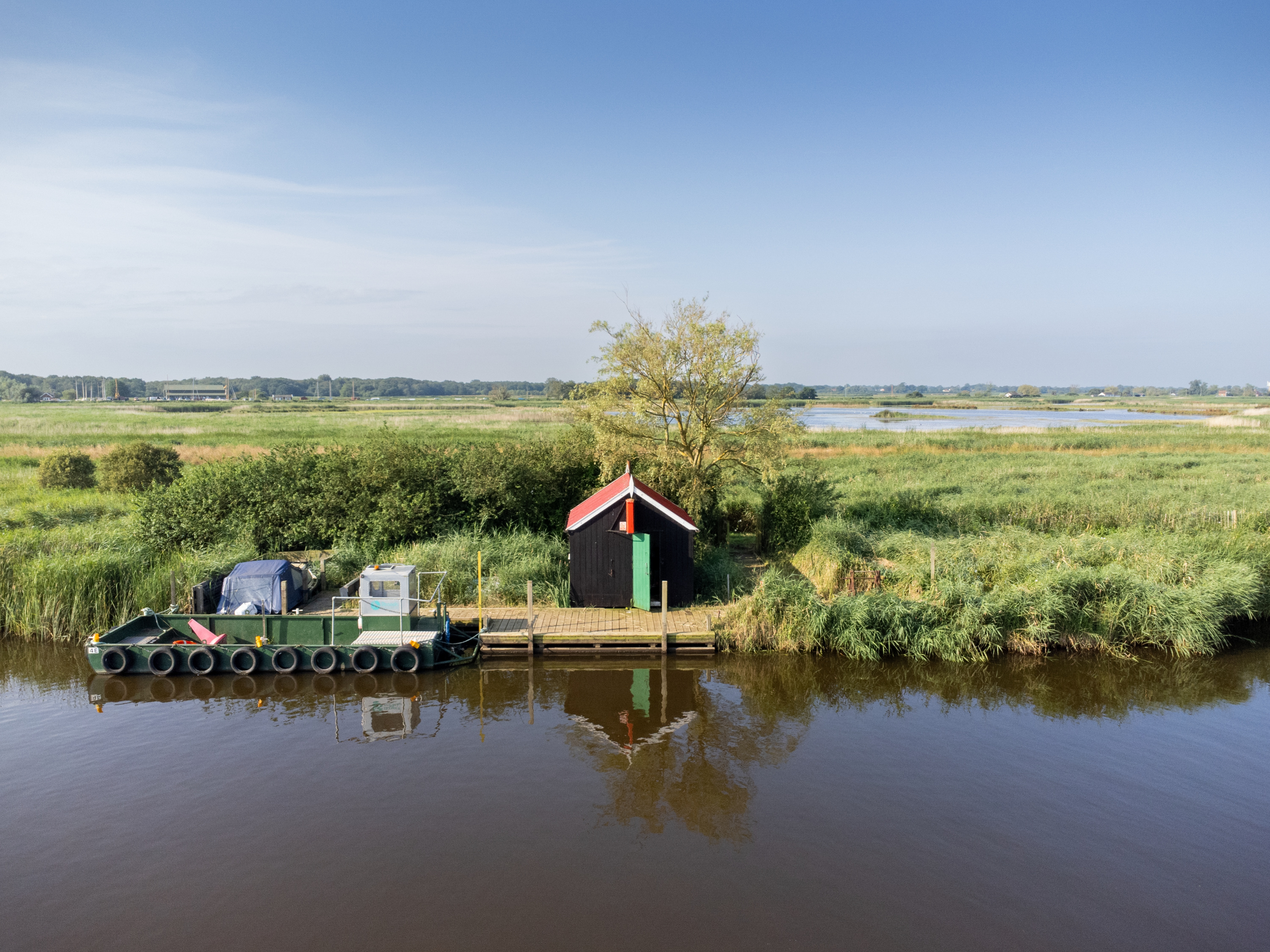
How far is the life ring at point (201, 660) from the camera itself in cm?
1634

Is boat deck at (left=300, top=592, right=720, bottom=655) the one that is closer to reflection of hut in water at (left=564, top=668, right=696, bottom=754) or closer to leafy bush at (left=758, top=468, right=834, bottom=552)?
reflection of hut in water at (left=564, top=668, right=696, bottom=754)

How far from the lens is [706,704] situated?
15258 mm

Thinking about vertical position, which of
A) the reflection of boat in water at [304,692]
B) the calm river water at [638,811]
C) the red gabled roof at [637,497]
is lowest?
the calm river water at [638,811]

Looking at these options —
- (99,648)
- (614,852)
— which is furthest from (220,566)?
(614,852)

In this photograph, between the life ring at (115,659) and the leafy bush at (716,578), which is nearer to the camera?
the life ring at (115,659)

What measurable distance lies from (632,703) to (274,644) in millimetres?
8225

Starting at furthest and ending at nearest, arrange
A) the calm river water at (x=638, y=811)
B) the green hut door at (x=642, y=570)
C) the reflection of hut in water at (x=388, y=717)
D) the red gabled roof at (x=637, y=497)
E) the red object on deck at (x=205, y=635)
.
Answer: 1. the green hut door at (x=642, y=570)
2. the red gabled roof at (x=637, y=497)
3. the red object on deck at (x=205, y=635)
4. the reflection of hut in water at (x=388, y=717)
5. the calm river water at (x=638, y=811)

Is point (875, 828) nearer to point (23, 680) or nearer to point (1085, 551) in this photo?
point (1085, 551)

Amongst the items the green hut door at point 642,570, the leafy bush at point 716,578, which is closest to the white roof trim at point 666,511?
the green hut door at point 642,570

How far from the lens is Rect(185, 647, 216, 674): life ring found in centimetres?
1634

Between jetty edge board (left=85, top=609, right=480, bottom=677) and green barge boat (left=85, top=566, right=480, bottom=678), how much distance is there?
0.06ft

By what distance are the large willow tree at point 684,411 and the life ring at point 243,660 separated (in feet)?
35.4

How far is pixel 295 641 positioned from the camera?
16.9m

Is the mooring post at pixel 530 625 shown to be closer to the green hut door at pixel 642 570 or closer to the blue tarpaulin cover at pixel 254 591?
the green hut door at pixel 642 570
